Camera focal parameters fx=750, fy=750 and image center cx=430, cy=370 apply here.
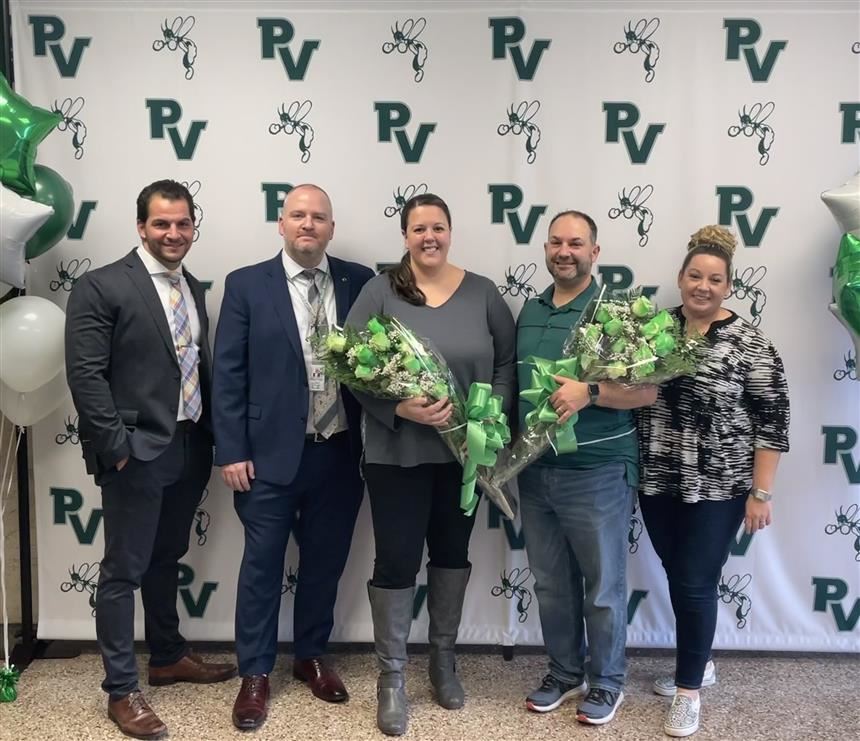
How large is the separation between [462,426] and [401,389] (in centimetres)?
24

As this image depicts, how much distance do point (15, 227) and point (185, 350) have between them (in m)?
0.61

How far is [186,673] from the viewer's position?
2664mm

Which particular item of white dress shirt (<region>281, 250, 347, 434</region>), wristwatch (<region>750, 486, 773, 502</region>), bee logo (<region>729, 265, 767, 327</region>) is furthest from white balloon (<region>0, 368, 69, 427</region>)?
bee logo (<region>729, 265, 767, 327</region>)

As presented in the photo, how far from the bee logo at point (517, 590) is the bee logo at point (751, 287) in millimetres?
1308

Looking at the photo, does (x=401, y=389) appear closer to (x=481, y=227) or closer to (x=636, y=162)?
(x=481, y=227)

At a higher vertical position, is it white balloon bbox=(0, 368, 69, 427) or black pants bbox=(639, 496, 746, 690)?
white balloon bbox=(0, 368, 69, 427)

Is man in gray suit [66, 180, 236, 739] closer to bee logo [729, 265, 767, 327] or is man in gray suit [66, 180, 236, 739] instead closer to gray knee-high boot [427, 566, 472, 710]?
gray knee-high boot [427, 566, 472, 710]

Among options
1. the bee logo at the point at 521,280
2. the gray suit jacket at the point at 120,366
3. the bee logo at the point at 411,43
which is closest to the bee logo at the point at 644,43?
the bee logo at the point at 411,43

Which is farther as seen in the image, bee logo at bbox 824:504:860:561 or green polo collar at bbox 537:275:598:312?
bee logo at bbox 824:504:860:561

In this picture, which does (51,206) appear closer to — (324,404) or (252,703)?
(324,404)

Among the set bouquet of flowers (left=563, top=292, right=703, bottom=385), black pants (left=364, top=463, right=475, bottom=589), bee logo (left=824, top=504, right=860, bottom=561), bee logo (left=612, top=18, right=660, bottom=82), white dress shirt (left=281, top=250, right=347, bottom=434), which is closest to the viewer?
bouquet of flowers (left=563, top=292, right=703, bottom=385)

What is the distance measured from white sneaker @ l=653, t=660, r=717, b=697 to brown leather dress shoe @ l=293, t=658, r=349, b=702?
1.09m

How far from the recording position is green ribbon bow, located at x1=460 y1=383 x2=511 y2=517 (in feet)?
7.13

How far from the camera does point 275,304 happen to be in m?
2.42
